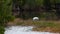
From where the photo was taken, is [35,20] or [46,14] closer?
[35,20]

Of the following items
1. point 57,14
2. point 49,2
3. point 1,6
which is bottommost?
point 57,14

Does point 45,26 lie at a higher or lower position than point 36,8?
higher

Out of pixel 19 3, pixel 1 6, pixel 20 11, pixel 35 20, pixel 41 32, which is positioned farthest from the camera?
pixel 20 11

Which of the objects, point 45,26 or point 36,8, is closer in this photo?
point 45,26

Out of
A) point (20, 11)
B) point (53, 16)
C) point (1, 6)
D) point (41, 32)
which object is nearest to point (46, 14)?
point (53, 16)

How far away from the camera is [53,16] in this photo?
16.0 meters

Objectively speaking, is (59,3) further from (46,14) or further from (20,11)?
(20,11)

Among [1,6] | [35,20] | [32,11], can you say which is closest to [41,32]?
[35,20]

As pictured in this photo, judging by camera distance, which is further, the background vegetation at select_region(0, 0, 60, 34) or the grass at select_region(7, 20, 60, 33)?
the background vegetation at select_region(0, 0, 60, 34)

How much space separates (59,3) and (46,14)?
1343mm

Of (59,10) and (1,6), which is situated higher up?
(1,6)

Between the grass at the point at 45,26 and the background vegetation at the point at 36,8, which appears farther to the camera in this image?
the background vegetation at the point at 36,8

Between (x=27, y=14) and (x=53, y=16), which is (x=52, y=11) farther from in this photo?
(x=27, y=14)

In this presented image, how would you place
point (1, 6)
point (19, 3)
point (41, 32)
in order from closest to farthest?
1. point (1, 6)
2. point (41, 32)
3. point (19, 3)
